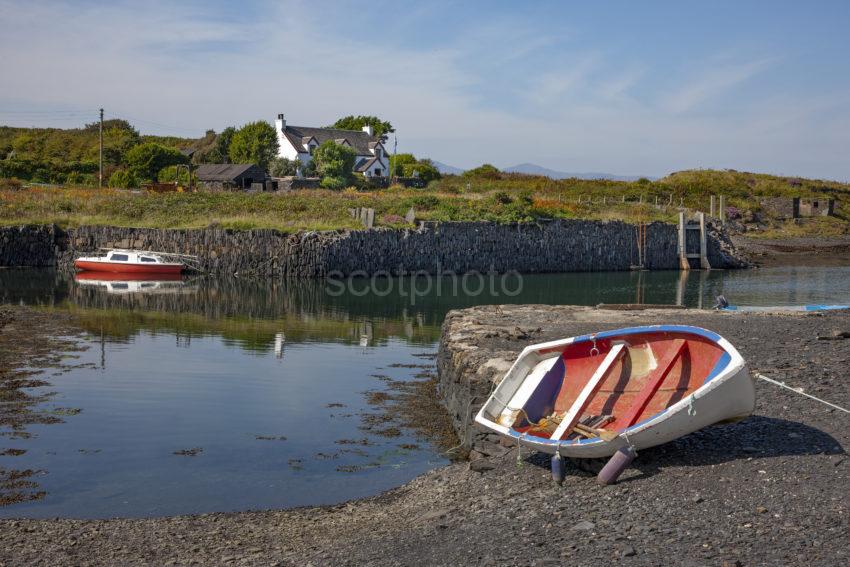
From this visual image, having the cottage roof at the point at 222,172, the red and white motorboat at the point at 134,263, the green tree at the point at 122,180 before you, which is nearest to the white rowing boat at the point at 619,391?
the red and white motorboat at the point at 134,263

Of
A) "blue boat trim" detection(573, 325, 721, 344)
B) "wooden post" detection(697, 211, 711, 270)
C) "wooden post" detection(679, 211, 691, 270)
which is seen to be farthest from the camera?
"wooden post" detection(697, 211, 711, 270)

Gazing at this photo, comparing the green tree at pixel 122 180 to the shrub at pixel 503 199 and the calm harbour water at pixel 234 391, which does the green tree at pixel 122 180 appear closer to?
the shrub at pixel 503 199

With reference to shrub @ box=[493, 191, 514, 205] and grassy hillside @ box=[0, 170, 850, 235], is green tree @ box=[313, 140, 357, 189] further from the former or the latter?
shrub @ box=[493, 191, 514, 205]

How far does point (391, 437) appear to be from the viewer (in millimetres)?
16266

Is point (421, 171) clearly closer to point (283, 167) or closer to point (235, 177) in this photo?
point (283, 167)

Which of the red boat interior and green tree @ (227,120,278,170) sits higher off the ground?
green tree @ (227,120,278,170)

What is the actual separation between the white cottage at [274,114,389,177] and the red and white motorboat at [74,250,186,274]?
45.5m

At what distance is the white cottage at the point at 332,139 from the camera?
98375mm

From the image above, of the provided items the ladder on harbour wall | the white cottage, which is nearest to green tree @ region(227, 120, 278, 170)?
the white cottage

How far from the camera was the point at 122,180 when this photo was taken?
264 ft

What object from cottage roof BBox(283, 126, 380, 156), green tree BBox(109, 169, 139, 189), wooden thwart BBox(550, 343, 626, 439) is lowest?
wooden thwart BBox(550, 343, 626, 439)

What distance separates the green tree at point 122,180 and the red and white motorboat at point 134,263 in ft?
98.4

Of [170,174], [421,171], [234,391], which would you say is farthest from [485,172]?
[234,391]

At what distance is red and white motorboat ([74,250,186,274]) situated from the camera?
4928 centimetres
